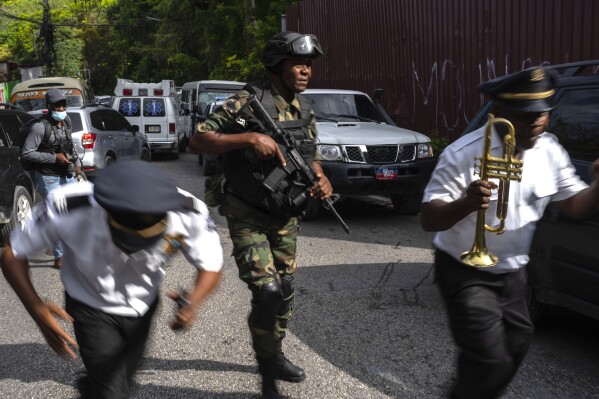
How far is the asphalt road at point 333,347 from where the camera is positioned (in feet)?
13.0

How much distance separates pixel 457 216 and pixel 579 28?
8175mm

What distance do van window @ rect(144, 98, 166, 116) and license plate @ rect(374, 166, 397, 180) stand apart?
1233 centimetres

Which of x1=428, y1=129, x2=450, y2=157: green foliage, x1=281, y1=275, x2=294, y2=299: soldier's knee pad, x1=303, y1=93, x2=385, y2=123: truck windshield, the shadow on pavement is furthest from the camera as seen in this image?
x1=428, y1=129, x2=450, y2=157: green foliage

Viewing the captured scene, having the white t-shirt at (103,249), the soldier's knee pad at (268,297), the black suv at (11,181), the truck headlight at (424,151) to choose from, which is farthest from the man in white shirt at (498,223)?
the truck headlight at (424,151)

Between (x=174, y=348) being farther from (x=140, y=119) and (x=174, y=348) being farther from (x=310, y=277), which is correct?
(x=140, y=119)

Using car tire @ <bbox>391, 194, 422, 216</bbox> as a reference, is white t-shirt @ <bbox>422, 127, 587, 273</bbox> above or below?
above

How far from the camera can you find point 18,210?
8.38 m

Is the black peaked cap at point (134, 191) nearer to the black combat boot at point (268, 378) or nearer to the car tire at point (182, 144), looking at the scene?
the black combat boot at point (268, 378)

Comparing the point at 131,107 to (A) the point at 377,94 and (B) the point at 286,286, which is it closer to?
(A) the point at 377,94

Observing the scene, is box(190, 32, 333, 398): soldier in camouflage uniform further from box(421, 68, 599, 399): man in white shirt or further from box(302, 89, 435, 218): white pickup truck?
box(302, 89, 435, 218): white pickup truck

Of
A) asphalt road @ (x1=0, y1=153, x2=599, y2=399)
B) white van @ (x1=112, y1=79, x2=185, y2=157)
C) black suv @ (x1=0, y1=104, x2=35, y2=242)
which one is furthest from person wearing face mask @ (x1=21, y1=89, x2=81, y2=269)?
white van @ (x1=112, y1=79, x2=185, y2=157)

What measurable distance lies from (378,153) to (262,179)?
542 cm

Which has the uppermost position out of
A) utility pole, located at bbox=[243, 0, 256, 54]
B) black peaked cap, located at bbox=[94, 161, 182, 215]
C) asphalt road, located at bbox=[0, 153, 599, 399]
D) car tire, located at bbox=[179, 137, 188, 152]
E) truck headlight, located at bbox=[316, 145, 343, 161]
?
utility pole, located at bbox=[243, 0, 256, 54]

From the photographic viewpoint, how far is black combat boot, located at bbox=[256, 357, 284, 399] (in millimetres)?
3602
